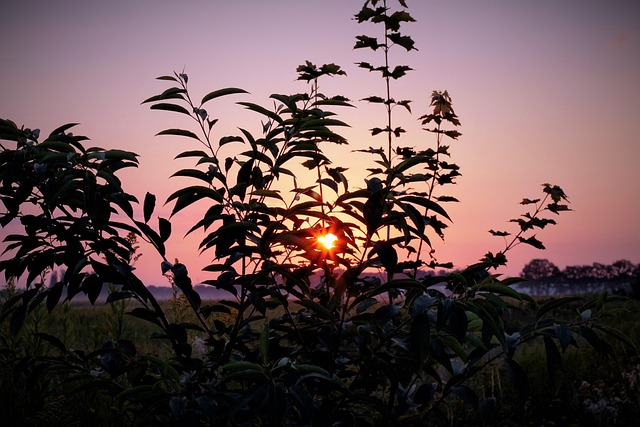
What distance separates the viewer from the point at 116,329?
447 cm

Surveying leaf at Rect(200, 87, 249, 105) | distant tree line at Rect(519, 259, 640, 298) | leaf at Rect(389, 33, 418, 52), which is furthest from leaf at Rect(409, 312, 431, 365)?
distant tree line at Rect(519, 259, 640, 298)

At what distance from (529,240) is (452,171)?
85cm

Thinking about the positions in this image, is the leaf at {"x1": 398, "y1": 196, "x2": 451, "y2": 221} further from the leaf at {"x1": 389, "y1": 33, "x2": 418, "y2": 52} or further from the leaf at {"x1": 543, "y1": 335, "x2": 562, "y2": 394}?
the leaf at {"x1": 389, "y1": 33, "x2": 418, "y2": 52}

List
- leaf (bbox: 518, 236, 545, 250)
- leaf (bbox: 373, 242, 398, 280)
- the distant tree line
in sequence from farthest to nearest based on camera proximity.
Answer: the distant tree line < leaf (bbox: 518, 236, 545, 250) < leaf (bbox: 373, 242, 398, 280)

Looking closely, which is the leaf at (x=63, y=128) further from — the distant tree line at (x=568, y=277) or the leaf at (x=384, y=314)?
the distant tree line at (x=568, y=277)

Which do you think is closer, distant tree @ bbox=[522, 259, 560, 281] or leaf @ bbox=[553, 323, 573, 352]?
leaf @ bbox=[553, 323, 573, 352]

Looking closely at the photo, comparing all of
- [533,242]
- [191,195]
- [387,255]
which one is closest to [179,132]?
[191,195]

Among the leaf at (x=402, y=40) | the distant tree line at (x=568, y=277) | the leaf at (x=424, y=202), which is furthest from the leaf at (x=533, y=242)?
the distant tree line at (x=568, y=277)

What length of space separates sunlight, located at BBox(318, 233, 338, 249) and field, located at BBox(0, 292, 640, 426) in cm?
100

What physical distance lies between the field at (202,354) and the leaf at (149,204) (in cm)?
74

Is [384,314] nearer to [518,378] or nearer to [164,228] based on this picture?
[518,378]

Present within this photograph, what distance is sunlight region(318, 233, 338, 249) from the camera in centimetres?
245

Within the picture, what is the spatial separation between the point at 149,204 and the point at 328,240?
793mm

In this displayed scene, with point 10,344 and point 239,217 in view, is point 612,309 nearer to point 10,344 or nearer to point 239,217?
point 239,217
